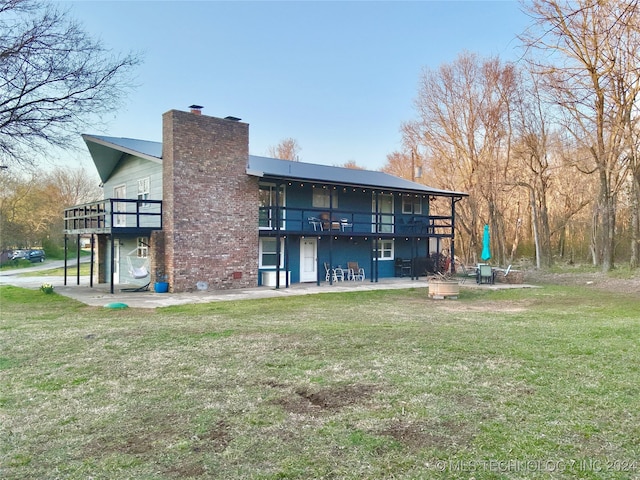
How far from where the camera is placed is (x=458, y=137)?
27.5 meters

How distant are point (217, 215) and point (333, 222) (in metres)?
4.95

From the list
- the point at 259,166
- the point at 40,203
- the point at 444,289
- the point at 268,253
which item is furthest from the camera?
the point at 40,203

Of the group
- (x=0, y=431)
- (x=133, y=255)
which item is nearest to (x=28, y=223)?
(x=133, y=255)

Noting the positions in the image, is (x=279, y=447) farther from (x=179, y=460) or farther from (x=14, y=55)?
(x=14, y=55)

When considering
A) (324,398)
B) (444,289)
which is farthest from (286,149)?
(324,398)

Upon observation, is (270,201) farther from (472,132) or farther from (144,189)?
(472,132)

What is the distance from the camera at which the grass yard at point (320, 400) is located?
10.1 feet

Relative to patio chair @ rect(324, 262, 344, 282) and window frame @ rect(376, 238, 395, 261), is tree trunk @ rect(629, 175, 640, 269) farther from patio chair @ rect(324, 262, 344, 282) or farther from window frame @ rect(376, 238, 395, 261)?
patio chair @ rect(324, 262, 344, 282)

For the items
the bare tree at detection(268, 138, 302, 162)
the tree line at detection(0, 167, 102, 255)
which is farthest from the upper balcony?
the bare tree at detection(268, 138, 302, 162)

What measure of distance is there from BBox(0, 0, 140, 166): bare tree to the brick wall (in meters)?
2.17

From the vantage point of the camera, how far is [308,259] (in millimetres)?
17984

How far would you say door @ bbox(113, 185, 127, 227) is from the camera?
17.0 meters

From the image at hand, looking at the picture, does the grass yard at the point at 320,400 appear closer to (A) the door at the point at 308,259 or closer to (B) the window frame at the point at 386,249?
(A) the door at the point at 308,259

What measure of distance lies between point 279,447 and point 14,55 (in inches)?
536
